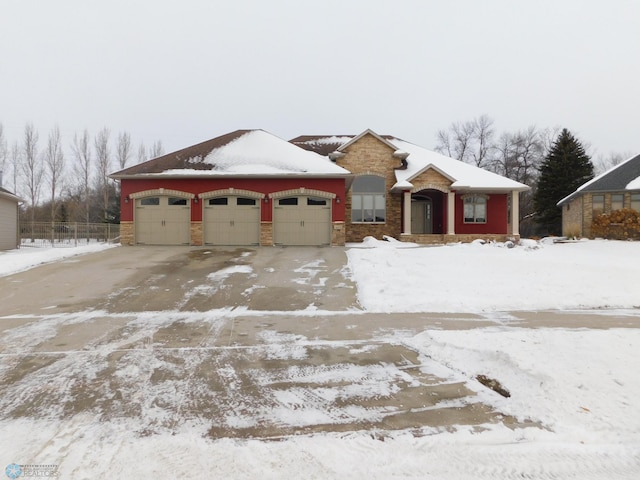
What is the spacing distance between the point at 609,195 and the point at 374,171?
46.2 feet

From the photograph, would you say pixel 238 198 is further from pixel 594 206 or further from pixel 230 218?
pixel 594 206

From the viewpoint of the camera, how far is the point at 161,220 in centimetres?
1734

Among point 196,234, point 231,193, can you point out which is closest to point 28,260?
point 196,234

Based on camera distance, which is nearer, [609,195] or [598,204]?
[609,195]

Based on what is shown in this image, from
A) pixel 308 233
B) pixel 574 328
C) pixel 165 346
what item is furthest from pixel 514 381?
pixel 308 233

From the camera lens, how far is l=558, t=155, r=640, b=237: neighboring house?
21766 mm

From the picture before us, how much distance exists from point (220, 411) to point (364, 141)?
1978 cm

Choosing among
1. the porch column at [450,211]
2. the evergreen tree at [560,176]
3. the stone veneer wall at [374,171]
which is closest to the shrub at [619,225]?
the porch column at [450,211]

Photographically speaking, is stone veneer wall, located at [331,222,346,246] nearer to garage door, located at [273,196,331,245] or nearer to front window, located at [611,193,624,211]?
garage door, located at [273,196,331,245]

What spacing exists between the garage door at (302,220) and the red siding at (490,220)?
28.8 ft

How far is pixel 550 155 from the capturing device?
34.4 m

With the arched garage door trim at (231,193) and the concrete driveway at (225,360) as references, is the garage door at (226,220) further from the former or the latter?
the concrete driveway at (225,360)

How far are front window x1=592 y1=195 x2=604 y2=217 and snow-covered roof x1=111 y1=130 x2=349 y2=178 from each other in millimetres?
16393

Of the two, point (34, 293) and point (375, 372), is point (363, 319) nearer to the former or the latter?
point (375, 372)
